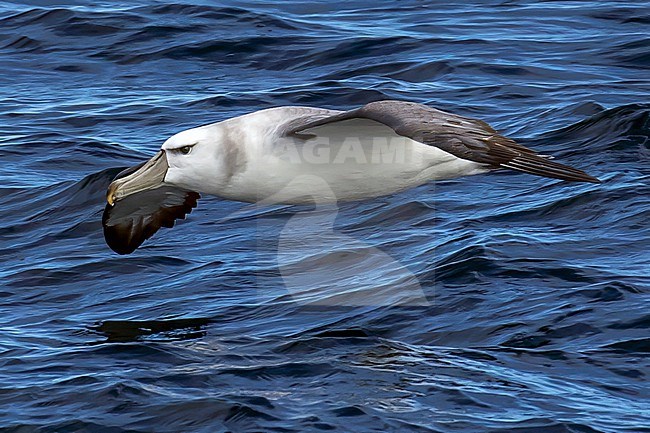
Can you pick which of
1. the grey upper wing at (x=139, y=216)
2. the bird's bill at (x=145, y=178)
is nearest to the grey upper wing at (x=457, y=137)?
the bird's bill at (x=145, y=178)

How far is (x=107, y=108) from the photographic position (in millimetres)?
14414

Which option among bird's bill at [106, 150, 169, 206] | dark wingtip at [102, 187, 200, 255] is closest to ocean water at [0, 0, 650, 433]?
dark wingtip at [102, 187, 200, 255]

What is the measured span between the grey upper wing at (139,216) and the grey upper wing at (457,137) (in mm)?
2177

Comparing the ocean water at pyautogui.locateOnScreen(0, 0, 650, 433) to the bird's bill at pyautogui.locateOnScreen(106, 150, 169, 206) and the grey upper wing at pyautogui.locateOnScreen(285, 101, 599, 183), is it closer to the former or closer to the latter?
the bird's bill at pyautogui.locateOnScreen(106, 150, 169, 206)

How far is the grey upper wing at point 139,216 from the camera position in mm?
10031

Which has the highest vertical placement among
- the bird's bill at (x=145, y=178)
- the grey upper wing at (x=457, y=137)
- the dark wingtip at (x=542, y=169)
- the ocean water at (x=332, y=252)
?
the grey upper wing at (x=457, y=137)

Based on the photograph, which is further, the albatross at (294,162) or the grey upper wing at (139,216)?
the grey upper wing at (139,216)

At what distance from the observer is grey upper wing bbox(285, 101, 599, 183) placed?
7895 millimetres

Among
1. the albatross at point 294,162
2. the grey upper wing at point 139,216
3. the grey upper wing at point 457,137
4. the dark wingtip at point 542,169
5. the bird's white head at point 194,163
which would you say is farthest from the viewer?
the grey upper wing at point 139,216

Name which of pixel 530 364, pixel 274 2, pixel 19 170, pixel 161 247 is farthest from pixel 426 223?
pixel 274 2

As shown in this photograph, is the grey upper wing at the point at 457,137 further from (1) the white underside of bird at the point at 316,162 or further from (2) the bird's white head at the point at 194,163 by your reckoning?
(2) the bird's white head at the point at 194,163

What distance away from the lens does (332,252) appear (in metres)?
10.5

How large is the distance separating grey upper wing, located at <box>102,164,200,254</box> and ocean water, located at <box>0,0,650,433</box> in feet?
1.01

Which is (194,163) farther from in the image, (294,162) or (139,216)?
(139,216)
